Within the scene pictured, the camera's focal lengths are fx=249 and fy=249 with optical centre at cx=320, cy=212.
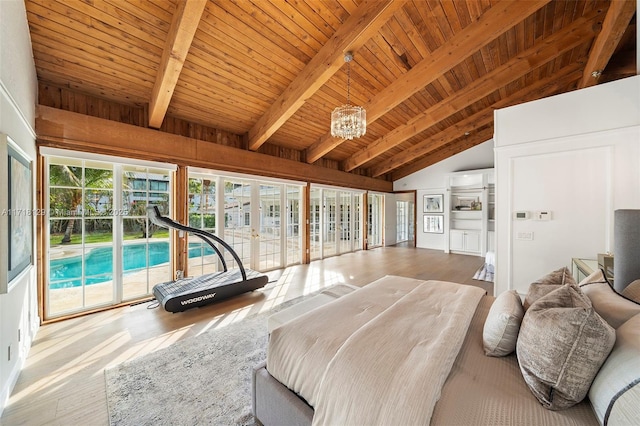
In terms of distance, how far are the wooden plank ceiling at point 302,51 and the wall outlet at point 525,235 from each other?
257cm

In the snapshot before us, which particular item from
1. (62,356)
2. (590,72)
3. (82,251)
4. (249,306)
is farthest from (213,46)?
(590,72)

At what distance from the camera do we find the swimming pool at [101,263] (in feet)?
10.4

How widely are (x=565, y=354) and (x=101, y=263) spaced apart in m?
4.67

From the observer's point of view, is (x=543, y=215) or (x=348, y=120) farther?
(x=348, y=120)

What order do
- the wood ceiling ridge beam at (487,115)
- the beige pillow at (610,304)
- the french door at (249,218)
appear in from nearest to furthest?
the beige pillow at (610,304)
the french door at (249,218)
the wood ceiling ridge beam at (487,115)

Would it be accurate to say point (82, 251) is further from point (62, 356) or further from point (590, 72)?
point (590, 72)

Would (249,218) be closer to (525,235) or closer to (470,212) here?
(525,235)

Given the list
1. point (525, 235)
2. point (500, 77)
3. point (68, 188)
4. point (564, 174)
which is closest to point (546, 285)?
point (525, 235)

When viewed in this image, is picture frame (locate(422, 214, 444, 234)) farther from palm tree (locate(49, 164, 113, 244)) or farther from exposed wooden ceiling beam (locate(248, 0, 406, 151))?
palm tree (locate(49, 164, 113, 244))

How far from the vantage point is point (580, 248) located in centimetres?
314

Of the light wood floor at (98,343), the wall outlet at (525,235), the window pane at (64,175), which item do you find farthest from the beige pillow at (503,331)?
the window pane at (64,175)

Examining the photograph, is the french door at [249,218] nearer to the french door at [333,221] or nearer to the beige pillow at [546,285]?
the french door at [333,221]

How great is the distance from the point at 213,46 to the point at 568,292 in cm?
394

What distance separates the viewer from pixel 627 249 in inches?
79.3
